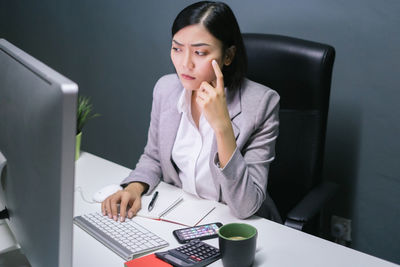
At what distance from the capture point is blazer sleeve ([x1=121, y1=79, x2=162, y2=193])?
1.41 meters

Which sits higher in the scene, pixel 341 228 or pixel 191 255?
pixel 191 255

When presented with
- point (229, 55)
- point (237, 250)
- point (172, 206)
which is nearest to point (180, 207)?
point (172, 206)

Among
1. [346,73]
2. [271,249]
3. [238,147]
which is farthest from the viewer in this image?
[346,73]

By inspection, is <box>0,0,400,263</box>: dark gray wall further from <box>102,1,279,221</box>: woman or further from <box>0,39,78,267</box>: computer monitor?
<box>0,39,78,267</box>: computer monitor

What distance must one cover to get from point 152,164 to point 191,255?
55cm

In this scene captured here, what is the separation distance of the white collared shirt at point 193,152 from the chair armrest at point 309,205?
24cm

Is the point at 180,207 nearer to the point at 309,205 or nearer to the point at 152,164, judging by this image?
the point at 152,164

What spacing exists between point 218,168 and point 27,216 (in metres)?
0.57

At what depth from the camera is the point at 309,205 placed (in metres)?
1.41

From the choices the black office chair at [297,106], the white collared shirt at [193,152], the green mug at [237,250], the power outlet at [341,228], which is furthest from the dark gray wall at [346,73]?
the green mug at [237,250]

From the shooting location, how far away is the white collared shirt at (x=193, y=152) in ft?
4.67

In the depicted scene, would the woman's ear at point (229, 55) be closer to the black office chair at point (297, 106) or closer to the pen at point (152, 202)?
the black office chair at point (297, 106)

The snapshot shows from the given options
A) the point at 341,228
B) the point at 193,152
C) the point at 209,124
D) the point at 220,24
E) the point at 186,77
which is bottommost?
the point at 341,228

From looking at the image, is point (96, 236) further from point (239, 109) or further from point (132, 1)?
point (132, 1)
